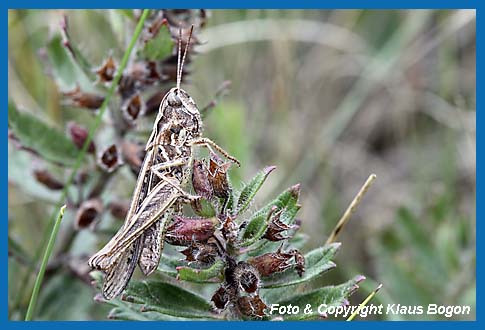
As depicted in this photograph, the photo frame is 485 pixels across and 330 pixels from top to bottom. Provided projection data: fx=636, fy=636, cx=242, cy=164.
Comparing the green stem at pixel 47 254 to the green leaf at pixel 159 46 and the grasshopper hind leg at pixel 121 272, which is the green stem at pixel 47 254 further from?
the green leaf at pixel 159 46

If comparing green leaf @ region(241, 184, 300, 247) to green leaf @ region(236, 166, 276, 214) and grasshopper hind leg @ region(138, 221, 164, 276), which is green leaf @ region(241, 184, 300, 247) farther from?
grasshopper hind leg @ region(138, 221, 164, 276)

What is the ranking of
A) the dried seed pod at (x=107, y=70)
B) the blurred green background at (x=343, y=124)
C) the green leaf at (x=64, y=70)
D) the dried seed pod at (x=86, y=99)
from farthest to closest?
the blurred green background at (x=343, y=124)
the green leaf at (x=64, y=70)
the dried seed pod at (x=86, y=99)
the dried seed pod at (x=107, y=70)

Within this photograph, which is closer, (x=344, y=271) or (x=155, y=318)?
(x=155, y=318)

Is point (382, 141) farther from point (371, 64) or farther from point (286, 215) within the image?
point (286, 215)

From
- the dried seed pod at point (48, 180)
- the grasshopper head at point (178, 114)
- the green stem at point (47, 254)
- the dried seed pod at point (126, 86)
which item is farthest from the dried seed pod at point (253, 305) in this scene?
the dried seed pod at point (48, 180)

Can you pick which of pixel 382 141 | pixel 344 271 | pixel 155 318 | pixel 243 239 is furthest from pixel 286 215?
pixel 382 141
